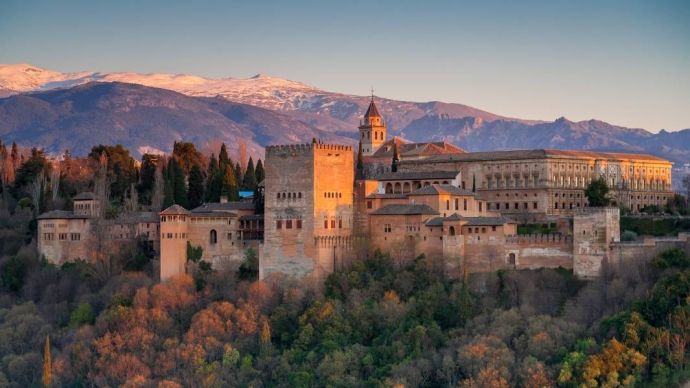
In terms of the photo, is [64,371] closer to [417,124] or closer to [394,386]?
[394,386]

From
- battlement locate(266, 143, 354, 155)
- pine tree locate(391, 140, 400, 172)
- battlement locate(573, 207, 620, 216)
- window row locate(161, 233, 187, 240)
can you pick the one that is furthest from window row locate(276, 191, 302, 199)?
pine tree locate(391, 140, 400, 172)

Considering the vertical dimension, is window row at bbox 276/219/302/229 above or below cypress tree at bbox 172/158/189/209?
below

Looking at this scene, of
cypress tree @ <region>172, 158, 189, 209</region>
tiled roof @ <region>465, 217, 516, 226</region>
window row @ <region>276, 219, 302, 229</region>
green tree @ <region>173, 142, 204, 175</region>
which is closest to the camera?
tiled roof @ <region>465, 217, 516, 226</region>

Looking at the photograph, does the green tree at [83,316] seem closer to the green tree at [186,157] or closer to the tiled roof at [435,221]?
the tiled roof at [435,221]

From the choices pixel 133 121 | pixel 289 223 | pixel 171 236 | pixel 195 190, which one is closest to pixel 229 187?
pixel 195 190

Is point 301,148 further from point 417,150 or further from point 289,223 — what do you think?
point 417,150

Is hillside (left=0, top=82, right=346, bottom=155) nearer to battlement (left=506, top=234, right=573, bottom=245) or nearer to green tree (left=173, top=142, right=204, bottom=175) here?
green tree (left=173, top=142, right=204, bottom=175)
